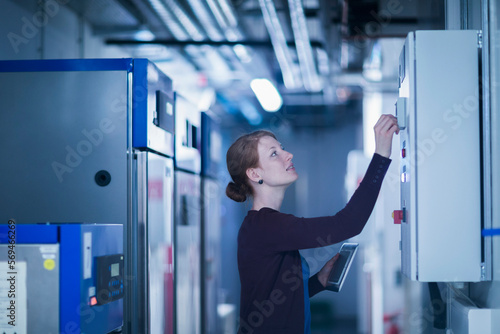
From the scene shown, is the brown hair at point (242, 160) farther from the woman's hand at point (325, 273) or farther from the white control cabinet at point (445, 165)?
the white control cabinet at point (445, 165)

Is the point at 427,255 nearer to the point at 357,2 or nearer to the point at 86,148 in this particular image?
the point at 86,148

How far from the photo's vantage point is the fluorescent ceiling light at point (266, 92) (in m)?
5.55

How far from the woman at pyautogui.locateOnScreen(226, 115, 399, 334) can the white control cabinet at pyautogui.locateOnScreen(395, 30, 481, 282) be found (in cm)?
12

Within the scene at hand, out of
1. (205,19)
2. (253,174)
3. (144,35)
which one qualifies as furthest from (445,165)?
(144,35)

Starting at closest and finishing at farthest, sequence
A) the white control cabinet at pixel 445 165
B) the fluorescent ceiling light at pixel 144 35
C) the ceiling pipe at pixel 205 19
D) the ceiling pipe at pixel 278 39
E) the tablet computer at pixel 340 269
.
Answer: the white control cabinet at pixel 445 165, the tablet computer at pixel 340 269, the ceiling pipe at pixel 278 39, the ceiling pipe at pixel 205 19, the fluorescent ceiling light at pixel 144 35

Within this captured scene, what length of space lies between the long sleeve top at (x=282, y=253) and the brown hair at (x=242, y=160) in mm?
142

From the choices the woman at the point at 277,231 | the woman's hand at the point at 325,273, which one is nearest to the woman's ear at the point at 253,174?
the woman at the point at 277,231

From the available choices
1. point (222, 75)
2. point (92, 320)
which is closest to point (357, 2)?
point (222, 75)

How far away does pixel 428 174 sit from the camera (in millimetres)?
1865

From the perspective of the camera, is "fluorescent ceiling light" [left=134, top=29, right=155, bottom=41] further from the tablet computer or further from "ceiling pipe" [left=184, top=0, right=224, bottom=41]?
the tablet computer

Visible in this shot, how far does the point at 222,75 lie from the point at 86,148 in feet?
12.1

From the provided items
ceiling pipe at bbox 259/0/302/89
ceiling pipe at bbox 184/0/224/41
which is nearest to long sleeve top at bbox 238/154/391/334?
ceiling pipe at bbox 259/0/302/89

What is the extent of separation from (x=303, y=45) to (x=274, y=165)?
2443mm

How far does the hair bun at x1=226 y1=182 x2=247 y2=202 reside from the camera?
2234 mm
